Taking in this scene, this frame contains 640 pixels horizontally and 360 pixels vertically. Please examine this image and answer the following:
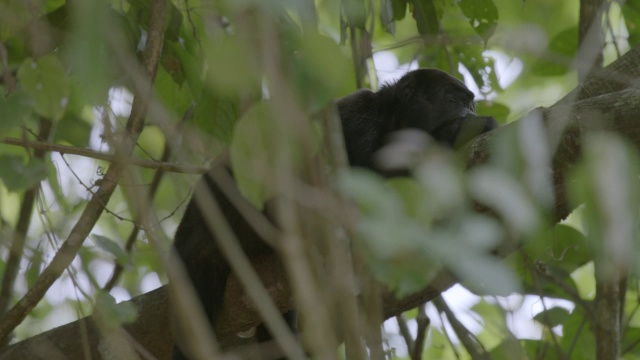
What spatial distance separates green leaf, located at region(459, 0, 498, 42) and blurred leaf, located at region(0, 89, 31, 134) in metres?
1.77

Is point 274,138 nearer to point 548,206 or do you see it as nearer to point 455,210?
point 455,210

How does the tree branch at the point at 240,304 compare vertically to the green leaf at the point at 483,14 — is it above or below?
below

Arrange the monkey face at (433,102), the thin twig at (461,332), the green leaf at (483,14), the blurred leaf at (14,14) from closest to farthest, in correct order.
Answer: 1. the blurred leaf at (14,14)
2. the green leaf at (483,14)
3. the thin twig at (461,332)
4. the monkey face at (433,102)

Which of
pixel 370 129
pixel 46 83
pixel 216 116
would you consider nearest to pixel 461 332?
pixel 370 129

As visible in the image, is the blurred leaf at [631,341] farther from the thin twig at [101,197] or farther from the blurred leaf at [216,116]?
the thin twig at [101,197]

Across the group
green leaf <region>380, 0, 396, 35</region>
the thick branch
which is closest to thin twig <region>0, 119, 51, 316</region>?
the thick branch

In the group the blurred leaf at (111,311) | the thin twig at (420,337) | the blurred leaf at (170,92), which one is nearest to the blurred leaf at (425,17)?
the blurred leaf at (170,92)

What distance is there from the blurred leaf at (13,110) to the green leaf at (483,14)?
5.82 feet

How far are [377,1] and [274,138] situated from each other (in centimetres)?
310

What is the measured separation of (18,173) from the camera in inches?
106

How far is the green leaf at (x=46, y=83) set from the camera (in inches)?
104

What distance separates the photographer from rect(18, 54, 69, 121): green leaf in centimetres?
265

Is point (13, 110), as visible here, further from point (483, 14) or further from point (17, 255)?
point (17, 255)

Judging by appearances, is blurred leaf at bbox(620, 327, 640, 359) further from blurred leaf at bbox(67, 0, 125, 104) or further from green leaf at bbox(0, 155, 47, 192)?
blurred leaf at bbox(67, 0, 125, 104)
